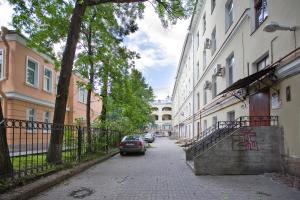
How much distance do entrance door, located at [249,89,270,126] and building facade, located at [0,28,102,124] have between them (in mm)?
9865

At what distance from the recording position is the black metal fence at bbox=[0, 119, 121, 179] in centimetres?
745

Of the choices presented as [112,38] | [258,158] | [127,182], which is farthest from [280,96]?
[112,38]

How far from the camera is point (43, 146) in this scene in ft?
33.3

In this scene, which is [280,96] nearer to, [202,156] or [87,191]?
[202,156]

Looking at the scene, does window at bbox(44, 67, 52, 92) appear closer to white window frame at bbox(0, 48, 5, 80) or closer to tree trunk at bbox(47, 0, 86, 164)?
white window frame at bbox(0, 48, 5, 80)

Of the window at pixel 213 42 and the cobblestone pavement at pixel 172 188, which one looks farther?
the window at pixel 213 42

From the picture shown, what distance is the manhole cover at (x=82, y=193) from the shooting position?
6996 mm

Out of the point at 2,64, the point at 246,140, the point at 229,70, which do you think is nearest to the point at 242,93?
the point at 246,140

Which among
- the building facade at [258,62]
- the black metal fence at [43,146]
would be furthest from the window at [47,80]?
the building facade at [258,62]

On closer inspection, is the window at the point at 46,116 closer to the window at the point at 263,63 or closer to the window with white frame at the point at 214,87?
the window with white frame at the point at 214,87

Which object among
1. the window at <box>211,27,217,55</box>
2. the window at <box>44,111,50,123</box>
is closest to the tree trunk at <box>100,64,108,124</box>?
the window at <box>44,111,50,123</box>

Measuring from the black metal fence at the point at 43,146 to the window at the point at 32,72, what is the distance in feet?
22.2

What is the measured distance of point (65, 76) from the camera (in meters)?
11.3

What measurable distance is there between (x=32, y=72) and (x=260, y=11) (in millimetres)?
15846
